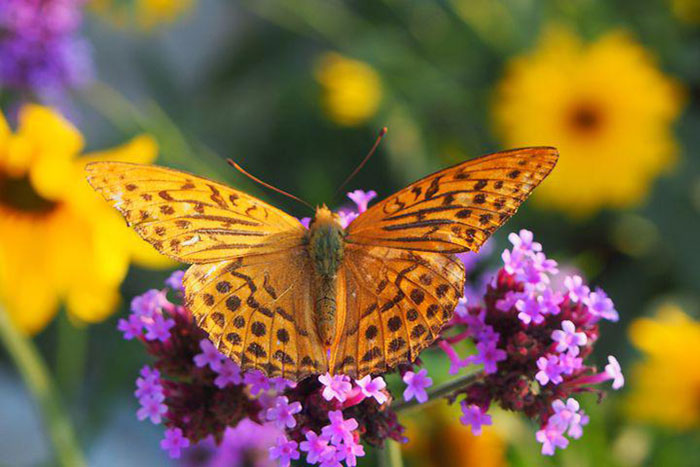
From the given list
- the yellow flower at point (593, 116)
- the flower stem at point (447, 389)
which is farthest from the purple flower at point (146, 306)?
the yellow flower at point (593, 116)

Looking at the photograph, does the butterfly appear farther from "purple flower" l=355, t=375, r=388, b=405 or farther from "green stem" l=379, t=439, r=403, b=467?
"green stem" l=379, t=439, r=403, b=467

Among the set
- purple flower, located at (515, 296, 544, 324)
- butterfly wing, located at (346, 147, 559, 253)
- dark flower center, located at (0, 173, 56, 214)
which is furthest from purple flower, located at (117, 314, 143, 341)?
dark flower center, located at (0, 173, 56, 214)

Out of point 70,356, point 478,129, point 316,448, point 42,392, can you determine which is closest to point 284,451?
point 316,448

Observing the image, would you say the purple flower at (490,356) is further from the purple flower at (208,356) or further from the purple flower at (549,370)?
the purple flower at (208,356)

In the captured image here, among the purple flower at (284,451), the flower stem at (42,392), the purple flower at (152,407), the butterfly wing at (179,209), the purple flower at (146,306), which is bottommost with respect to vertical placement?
the flower stem at (42,392)

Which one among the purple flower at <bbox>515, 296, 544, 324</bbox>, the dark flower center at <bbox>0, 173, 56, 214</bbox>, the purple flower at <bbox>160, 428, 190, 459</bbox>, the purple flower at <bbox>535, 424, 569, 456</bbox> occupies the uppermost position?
the purple flower at <bbox>515, 296, 544, 324</bbox>

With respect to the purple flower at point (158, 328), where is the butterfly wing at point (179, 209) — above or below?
above

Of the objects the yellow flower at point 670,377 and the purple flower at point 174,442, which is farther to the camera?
the yellow flower at point 670,377
